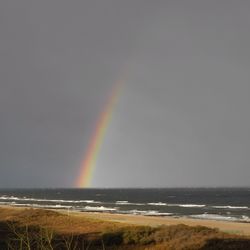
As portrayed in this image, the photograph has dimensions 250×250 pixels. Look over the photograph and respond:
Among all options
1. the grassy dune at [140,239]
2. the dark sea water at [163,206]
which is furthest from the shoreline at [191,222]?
the grassy dune at [140,239]

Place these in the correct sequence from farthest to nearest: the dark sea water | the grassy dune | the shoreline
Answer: the dark sea water < the shoreline < the grassy dune

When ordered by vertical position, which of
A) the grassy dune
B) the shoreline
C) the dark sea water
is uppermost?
the dark sea water

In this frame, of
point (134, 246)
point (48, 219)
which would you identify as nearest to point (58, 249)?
point (134, 246)

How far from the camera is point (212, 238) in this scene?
26594 mm

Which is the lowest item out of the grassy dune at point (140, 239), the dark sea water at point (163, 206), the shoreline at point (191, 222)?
the grassy dune at point (140, 239)

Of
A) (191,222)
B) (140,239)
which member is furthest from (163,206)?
(140,239)

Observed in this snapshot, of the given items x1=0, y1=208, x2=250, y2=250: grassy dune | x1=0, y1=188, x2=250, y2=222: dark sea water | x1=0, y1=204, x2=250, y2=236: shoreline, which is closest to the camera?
x1=0, y1=208, x2=250, y2=250: grassy dune

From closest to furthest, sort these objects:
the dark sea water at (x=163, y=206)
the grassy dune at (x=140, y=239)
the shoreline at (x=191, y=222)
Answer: the grassy dune at (x=140, y=239), the shoreline at (x=191, y=222), the dark sea water at (x=163, y=206)

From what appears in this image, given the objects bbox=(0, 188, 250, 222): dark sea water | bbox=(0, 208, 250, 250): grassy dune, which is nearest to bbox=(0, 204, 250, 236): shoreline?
bbox=(0, 188, 250, 222): dark sea water

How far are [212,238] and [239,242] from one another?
1.45 metres

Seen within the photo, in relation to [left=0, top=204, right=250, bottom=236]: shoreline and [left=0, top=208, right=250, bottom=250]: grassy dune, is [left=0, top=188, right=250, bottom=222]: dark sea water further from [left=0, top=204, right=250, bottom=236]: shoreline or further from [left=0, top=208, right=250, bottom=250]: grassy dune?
[left=0, top=208, right=250, bottom=250]: grassy dune

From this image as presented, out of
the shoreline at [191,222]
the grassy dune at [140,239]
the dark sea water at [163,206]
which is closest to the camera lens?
the grassy dune at [140,239]

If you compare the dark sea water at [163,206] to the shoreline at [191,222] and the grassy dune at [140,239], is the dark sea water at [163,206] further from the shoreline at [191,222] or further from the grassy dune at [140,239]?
the grassy dune at [140,239]

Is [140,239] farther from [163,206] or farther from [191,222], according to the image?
[163,206]
